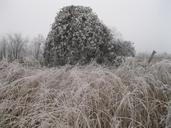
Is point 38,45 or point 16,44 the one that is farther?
point 38,45

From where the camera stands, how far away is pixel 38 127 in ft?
10.2

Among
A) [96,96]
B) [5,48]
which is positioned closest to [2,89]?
[96,96]

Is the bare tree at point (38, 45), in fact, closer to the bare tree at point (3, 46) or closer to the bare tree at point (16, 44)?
the bare tree at point (16, 44)

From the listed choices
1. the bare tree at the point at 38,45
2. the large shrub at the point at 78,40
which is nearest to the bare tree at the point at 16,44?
the bare tree at the point at 38,45

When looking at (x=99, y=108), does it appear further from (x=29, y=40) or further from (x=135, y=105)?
(x=29, y=40)

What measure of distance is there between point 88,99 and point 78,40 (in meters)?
2.82

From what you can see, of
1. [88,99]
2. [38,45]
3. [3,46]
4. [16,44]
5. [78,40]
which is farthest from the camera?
[38,45]

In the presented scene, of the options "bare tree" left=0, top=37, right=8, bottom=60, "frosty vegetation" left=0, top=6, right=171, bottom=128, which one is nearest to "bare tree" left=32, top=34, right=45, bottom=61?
"bare tree" left=0, top=37, right=8, bottom=60

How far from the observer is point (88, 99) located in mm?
3477

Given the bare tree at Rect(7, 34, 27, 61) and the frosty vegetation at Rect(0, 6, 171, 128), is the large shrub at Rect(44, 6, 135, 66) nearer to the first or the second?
the frosty vegetation at Rect(0, 6, 171, 128)

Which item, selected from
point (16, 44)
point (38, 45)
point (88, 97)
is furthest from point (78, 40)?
point (38, 45)

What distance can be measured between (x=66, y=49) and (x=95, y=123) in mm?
3118

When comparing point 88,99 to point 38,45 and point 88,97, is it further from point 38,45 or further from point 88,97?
point 38,45

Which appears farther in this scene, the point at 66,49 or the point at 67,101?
the point at 66,49
